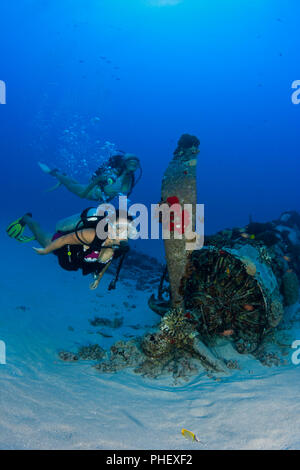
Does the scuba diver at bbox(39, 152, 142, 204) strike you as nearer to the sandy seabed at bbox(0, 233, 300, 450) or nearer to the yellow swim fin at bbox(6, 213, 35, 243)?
the yellow swim fin at bbox(6, 213, 35, 243)

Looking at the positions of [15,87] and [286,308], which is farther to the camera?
[15,87]

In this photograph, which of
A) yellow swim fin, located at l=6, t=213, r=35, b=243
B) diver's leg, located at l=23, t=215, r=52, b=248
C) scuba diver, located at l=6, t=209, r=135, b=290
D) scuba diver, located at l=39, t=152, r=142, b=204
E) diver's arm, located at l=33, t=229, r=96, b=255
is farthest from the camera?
scuba diver, located at l=39, t=152, r=142, b=204

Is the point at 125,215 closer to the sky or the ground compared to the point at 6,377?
closer to the sky

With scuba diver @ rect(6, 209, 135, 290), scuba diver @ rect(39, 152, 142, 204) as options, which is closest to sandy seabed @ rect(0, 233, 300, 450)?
scuba diver @ rect(6, 209, 135, 290)

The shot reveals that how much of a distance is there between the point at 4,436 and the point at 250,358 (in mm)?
3955

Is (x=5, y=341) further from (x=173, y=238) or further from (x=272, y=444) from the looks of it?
(x=272, y=444)

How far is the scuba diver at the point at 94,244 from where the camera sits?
4.46 m

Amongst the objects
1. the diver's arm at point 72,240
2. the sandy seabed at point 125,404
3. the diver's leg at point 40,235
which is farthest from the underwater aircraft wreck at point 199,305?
the diver's leg at point 40,235

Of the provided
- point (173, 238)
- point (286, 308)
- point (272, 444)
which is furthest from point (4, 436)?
point (286, 308)

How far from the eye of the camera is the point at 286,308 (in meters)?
6.99

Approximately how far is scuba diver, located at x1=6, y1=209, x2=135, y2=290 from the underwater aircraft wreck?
94 centimetres

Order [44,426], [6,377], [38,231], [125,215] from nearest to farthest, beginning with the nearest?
1. [44,426]
2. [6,377]
3. [125,215]
4. [38,231]

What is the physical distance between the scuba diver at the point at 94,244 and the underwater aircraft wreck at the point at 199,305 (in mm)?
941

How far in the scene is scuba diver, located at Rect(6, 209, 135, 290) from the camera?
176 inches
